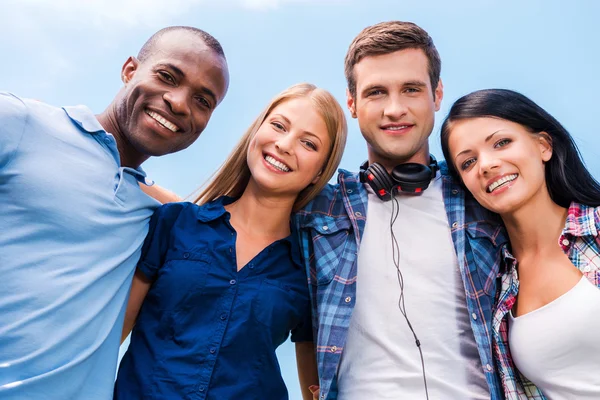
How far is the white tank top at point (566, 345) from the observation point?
7.58ft

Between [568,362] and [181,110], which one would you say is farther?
[181,110]

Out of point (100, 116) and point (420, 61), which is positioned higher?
point (420, 61)

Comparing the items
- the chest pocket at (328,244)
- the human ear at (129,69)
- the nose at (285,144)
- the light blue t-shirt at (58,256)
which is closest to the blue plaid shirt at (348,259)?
the chest pocket at (328,244)

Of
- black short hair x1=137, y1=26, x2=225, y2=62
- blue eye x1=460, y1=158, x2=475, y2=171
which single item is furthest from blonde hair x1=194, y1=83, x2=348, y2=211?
blue eye x1=460, y1=158, x2=475, y2=171

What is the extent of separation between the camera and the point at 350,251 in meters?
2.79

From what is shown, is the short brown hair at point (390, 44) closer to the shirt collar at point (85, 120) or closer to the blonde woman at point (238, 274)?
the blonde woman at point (238, 274)

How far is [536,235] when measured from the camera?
271cm

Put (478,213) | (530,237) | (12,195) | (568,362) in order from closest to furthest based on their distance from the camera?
(12,195) < (568,362) < (530,237) < (478,213)

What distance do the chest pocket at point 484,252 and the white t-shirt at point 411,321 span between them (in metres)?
0.09

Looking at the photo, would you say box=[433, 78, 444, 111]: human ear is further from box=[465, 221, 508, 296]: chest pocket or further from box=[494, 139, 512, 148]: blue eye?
box=[465, 221, 508, 296]: chest pocket

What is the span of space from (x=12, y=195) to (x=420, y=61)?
2.46 m

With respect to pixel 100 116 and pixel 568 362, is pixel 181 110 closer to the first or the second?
pixel 100 116

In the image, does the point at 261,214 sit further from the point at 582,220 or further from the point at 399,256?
the point at 582,220

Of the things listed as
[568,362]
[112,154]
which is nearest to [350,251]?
[568,362]
